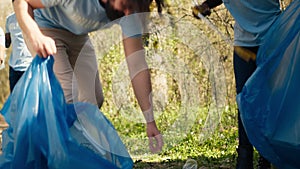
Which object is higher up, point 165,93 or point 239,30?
point 239,30

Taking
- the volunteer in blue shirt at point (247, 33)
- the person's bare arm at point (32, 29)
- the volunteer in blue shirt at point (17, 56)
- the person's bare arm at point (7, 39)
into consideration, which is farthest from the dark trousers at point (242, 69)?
the person's bare arm at point (7, 39)

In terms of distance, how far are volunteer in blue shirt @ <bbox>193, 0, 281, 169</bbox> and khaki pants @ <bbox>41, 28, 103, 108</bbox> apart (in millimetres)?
747

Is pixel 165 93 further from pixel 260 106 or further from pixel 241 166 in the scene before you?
pixel 260 106

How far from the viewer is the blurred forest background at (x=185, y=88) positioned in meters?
4.74

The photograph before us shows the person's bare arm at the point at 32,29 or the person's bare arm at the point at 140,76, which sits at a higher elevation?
the person's bare arm at the point at 32,29

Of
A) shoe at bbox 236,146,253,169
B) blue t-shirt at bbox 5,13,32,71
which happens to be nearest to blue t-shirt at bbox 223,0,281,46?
shoe at bbox 236,146,253,169

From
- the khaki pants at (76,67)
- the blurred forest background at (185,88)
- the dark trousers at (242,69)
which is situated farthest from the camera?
the blurred forest background at (185,88)

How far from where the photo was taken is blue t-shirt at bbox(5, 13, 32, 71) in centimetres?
497

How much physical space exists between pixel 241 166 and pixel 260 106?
Answer: 646 mm

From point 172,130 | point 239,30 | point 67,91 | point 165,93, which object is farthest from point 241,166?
point 165,93

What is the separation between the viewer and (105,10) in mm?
3025

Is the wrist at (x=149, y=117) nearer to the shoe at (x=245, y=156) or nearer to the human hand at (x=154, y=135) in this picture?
the human hand at (x=154, y=135)

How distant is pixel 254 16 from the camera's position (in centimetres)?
337

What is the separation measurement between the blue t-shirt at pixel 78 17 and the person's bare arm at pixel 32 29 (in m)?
0.07
